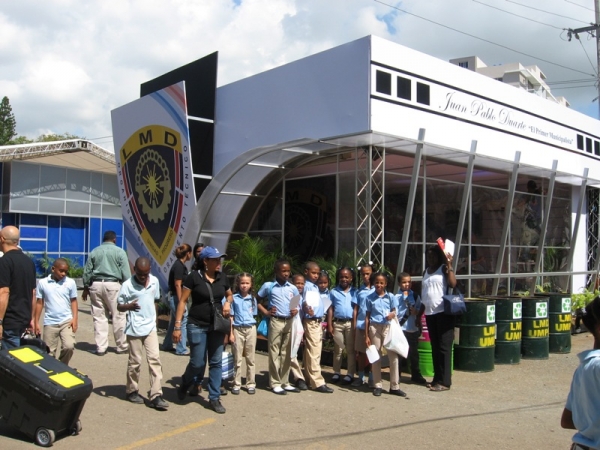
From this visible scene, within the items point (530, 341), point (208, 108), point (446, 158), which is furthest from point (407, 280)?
point (208, 108)

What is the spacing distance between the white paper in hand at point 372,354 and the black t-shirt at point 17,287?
3.98 meters

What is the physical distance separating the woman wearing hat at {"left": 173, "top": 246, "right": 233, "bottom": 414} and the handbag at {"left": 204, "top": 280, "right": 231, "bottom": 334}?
0.02m

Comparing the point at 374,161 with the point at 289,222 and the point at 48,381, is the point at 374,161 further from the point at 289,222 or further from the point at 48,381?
the point at 48,381

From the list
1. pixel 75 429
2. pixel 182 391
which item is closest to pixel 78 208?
pixel 182 391

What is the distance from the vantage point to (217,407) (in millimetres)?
6711

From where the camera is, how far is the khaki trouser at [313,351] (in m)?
7.93

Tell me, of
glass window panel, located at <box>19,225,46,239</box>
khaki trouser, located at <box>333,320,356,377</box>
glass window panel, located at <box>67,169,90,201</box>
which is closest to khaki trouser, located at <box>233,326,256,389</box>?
khaki trouser, located at <box>333,320,356,377</box>

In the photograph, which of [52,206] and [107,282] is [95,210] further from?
[107,282]

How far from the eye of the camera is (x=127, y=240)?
15125 millimetres

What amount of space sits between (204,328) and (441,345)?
329 centimetres

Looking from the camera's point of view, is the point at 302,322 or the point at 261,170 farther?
the point at 261,170

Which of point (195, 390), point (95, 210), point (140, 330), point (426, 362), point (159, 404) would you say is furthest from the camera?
point (95, 210)

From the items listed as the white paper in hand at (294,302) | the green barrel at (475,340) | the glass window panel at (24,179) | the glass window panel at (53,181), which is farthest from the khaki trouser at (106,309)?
the glass window panel at (53,181)

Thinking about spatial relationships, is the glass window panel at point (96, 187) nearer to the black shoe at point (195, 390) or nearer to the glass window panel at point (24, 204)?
the glass window panel at point (24, 204)
